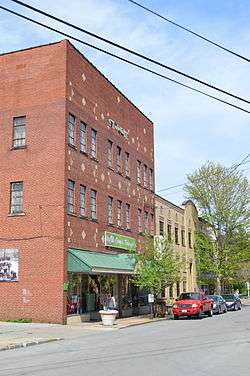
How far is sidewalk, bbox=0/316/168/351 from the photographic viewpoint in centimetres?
1759

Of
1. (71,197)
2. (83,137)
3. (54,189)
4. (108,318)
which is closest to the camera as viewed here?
(108,318)

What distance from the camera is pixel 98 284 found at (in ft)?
98.3

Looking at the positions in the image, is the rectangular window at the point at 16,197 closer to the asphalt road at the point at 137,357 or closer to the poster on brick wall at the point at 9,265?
the poster on brick wall at the point at 9,265

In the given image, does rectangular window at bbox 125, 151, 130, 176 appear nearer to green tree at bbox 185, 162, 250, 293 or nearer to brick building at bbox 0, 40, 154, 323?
brick building at bbox 0, 40, 154, 323

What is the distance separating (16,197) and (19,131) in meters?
3.50

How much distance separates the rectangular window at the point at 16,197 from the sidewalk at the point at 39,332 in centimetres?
569

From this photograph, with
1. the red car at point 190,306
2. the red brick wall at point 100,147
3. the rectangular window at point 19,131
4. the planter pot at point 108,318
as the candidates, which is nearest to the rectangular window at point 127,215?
the red brick wall at point 100,147

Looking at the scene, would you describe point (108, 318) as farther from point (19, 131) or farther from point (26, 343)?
point (19, 131)

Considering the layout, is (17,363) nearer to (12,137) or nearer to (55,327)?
(55,327)

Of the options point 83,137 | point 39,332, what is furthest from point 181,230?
point 39,332

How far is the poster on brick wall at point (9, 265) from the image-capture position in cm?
2612

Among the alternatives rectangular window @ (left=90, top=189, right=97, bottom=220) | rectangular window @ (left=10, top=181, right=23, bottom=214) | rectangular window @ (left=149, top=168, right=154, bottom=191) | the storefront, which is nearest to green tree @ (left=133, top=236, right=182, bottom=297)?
the storefront

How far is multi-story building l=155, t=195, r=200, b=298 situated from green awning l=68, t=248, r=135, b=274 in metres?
8.48

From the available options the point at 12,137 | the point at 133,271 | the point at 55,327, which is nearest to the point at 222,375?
the point at 55,327
